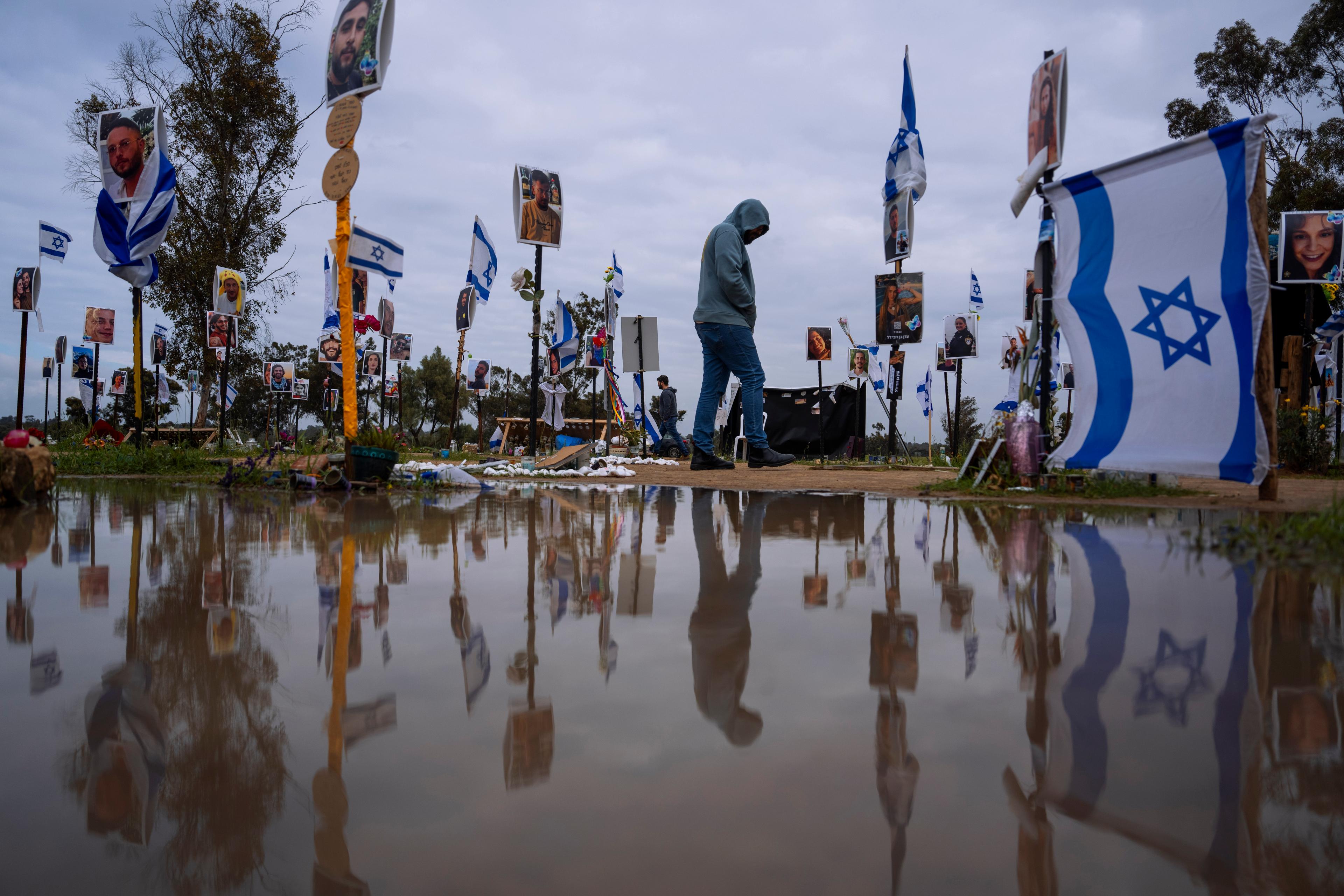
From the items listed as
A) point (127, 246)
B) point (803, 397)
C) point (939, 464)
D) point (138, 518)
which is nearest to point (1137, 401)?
point (138, 518)

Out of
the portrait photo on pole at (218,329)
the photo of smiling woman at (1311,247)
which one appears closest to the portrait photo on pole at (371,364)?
the portrait photo on pole at (218,329)

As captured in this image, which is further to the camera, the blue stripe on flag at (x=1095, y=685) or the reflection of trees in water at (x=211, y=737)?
the blue stripe on flag at (x=1095, y=685)

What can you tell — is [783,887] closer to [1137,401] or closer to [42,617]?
[42,617]

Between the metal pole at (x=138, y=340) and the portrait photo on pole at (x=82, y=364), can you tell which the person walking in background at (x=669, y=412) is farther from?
the portrait photo on pole at (x=82, y=364)

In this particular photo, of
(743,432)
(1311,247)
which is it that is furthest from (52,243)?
(1311,247)

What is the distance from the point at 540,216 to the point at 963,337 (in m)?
9.41

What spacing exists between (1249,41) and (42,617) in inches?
1060

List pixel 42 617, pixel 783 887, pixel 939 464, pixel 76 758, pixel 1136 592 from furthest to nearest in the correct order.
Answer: pixel 939 464
pixel 1136 592
pixel 42 617
pixel 76 758
pixel 783 887

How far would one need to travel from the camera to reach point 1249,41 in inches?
798

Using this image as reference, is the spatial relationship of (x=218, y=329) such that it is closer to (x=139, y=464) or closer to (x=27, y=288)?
(x=27, y=288)

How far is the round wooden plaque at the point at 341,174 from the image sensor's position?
5797mm

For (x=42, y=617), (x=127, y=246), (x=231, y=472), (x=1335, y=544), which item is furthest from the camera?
(x=127, y=246)

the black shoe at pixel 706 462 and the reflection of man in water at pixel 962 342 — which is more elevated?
the reflection of man in water at pixel 962 342

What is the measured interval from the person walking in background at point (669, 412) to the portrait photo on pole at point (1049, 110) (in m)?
11.5
